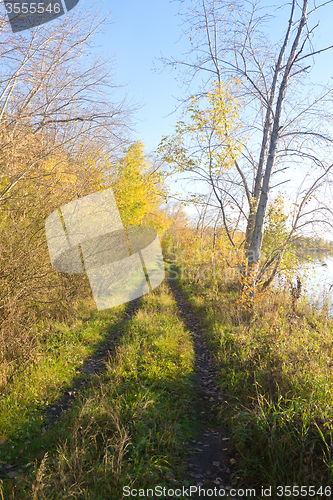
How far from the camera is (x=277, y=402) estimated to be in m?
4.04

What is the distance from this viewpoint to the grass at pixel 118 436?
2947 millimetres

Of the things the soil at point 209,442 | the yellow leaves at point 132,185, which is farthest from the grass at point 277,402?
the yellow leaves at point 132,185

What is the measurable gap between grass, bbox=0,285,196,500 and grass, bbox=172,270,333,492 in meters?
0.80

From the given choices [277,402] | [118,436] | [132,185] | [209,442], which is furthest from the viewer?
[132,185]

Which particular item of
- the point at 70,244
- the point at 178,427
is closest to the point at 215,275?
the point at 70,244

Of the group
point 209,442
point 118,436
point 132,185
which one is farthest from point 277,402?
point 132,185

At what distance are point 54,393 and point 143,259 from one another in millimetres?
17106

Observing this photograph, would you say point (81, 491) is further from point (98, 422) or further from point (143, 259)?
point (143, 259)

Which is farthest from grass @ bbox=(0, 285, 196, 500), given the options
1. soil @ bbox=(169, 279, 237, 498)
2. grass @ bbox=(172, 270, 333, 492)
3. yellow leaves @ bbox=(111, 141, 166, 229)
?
yellow leaves @ bbox=(111, 141, 166, 229)

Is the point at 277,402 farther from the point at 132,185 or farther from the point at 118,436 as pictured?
the point at 132,185

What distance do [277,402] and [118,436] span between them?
2.37 metres

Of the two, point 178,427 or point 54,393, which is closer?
point 178,427

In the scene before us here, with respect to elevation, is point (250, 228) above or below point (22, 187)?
below

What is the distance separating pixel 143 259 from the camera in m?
21.7
